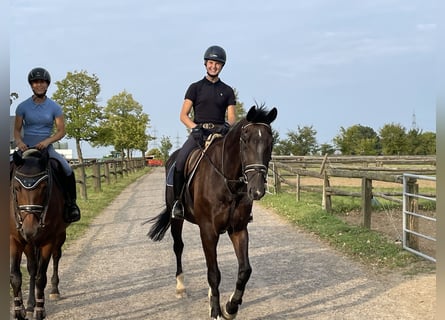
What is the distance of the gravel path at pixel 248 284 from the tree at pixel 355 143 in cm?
4572

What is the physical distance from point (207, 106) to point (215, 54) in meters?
0.63

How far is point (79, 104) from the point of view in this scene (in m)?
35.3

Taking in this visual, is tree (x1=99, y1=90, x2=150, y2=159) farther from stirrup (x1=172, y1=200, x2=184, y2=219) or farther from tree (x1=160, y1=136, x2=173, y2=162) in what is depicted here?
stirrup (x1=172, y1=200, x2=184, y2=219)

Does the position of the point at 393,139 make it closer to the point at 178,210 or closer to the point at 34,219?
the point at 178,210

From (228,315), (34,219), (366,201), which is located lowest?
(228,315)

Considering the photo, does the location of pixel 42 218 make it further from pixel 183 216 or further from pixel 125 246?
pixel 125 246

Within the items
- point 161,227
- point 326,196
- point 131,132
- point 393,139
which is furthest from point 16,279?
point 393,139

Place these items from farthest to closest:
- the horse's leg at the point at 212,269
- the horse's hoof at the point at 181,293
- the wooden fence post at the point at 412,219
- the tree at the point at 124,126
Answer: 1. the tree at the point at 124,126
2. the wooden fence post at the point at 412,219
3. the horse's hoof at the point at 181,293
4. the horse's leg at the point at 212,269

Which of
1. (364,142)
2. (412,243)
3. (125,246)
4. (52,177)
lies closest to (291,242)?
(412,243)

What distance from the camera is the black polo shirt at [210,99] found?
18.5 feet

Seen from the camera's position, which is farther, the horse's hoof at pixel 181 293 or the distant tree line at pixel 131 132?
the distant tree line at pixel 131 132

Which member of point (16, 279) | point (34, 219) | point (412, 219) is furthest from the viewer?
point (412, 219)

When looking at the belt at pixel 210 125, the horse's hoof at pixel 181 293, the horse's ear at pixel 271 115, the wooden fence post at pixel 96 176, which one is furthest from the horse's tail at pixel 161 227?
the wooden fence post at pixel 96 176

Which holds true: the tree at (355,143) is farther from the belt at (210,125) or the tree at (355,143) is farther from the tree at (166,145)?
the belt at (210,125)
